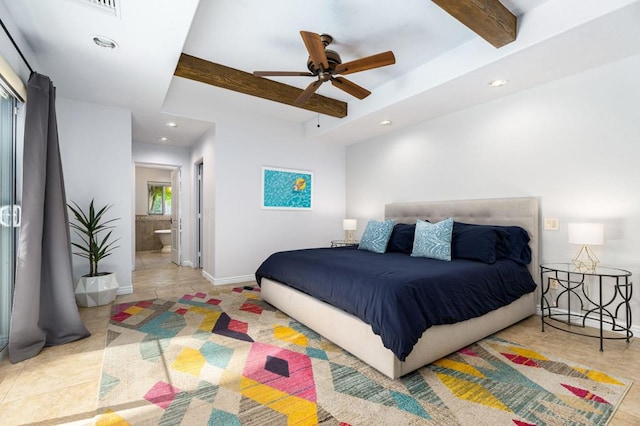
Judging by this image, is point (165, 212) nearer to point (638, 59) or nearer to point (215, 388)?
point (215, 388)

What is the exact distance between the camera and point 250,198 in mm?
4809

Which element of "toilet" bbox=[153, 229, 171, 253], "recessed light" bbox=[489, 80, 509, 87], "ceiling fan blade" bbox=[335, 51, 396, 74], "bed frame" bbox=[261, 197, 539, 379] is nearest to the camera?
"bed frame" bbox=[261, 197, 539, 379]

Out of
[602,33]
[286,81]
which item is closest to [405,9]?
[602,33]

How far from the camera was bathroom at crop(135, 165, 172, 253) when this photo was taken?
8.45 metres

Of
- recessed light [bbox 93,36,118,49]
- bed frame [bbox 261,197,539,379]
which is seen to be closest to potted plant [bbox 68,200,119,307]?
bed frame [bbox 261,197,539,379]

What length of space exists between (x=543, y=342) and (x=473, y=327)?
68 centimetres

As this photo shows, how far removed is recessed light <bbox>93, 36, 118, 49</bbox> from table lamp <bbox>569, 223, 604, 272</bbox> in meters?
4.13

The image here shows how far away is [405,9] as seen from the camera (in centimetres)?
246

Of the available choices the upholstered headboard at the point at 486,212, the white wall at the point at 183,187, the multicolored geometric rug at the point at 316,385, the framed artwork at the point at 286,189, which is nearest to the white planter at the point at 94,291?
the multicolored geometric rug at the point at 316,385

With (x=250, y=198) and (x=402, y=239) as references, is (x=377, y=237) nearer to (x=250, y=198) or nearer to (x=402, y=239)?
(x=402, y=239)

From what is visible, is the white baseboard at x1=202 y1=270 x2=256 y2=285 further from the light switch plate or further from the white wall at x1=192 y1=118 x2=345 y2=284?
the light switch plate

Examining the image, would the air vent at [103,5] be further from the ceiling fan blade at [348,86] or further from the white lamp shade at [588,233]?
the white lamp shade at [588,233]

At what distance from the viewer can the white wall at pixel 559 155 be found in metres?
2.67

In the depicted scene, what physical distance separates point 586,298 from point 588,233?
2.31ft
